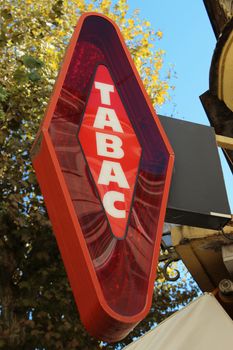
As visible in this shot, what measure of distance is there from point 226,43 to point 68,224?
4.48 m

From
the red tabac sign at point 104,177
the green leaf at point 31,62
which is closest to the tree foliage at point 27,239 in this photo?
the green leaf at point 31,62

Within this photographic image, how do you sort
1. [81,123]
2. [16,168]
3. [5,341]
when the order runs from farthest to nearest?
[16,168], [5,341], [81,123]

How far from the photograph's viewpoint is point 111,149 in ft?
16.2

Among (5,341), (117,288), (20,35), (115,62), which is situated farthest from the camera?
(20,35)

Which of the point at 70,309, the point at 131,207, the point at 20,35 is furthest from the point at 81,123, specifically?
the point at 20,35

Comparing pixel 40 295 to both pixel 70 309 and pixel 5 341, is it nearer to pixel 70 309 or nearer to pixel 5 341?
pixel 70 309

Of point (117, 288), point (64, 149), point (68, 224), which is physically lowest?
point (117, 288)

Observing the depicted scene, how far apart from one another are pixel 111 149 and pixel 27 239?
6.34 meters

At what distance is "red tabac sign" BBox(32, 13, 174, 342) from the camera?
4117 mm

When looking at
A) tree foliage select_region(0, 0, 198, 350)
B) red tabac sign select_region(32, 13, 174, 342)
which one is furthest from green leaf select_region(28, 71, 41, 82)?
red tabac sign select_region(32, 13, 174, 342)

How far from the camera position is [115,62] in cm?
581

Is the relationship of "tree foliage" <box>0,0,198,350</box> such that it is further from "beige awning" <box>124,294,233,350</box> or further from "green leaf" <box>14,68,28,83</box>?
"beige awning" <box>124,294,233,350</box>

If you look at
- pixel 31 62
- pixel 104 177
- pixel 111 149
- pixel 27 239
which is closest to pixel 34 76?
pixel 31 62

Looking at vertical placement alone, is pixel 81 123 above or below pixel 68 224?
above
